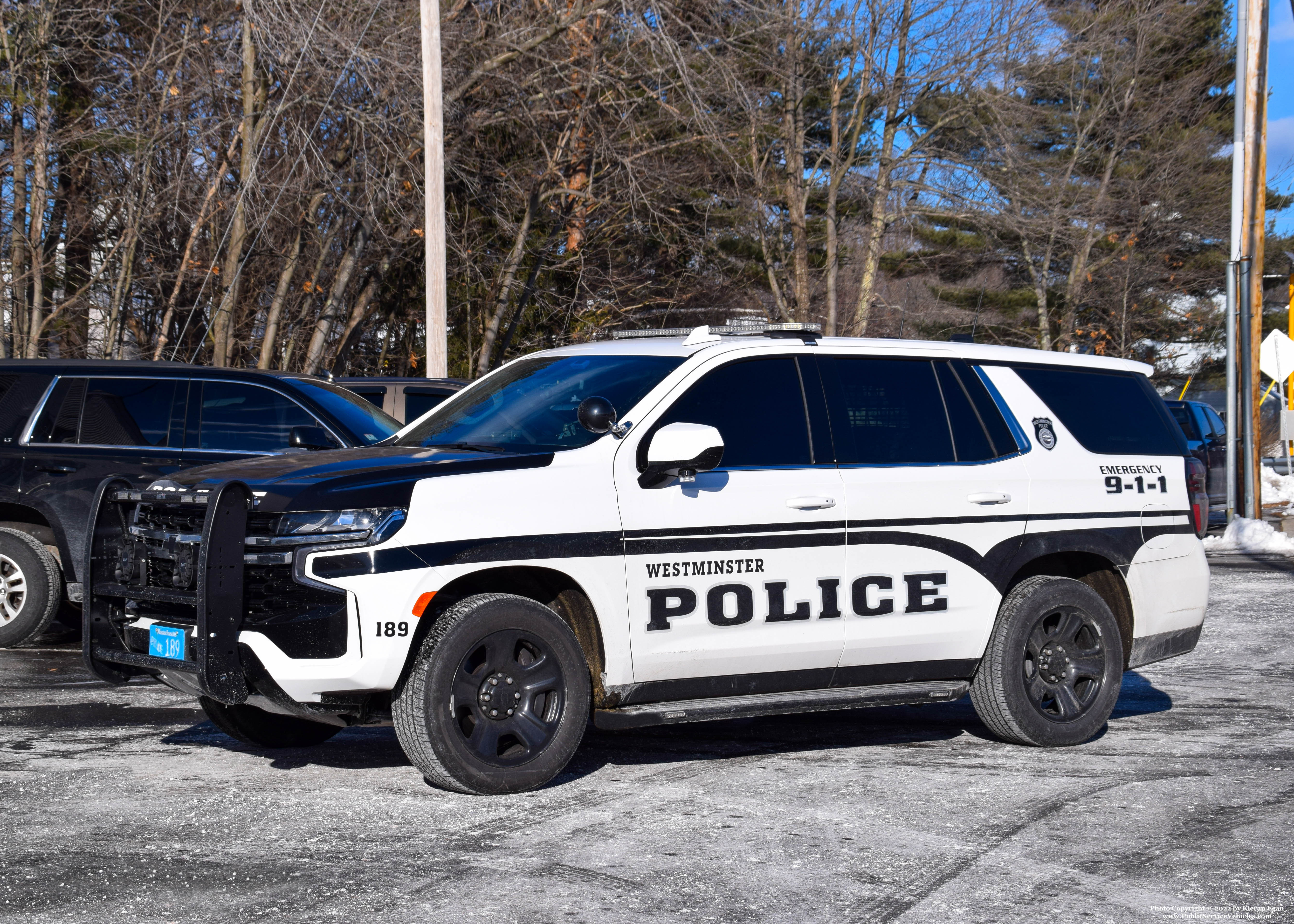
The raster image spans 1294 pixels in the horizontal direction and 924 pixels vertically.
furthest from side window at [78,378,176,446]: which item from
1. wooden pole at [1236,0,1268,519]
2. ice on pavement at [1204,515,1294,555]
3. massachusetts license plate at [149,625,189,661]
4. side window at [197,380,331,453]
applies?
wooden pole at [1236,0,1268,519]

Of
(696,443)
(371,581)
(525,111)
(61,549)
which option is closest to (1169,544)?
(696,443)

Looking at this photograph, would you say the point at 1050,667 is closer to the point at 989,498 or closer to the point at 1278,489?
the point at 989,498

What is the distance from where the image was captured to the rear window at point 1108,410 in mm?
7035

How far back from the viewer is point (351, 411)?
9.64m

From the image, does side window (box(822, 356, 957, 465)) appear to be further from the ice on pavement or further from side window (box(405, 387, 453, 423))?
the ice on pavement

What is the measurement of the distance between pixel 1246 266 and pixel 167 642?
19.2m

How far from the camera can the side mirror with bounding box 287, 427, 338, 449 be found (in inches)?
278

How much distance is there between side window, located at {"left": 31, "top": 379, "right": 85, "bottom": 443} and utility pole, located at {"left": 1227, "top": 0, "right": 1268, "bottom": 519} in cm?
1651

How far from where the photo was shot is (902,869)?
4.63 metres

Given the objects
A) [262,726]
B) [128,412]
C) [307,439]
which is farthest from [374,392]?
[262,726]

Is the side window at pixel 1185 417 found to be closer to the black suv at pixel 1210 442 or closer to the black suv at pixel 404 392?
the black suv at pixel 1210 442

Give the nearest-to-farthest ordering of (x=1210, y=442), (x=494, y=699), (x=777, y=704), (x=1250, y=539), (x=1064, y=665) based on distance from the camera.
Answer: (x=494, y=699) → (x=777, y=704) → (x=1064, y=665) → (x=1250, y=539) → (x=1210, y=442)

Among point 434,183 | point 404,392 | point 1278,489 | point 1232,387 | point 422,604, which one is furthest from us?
point 1278,489

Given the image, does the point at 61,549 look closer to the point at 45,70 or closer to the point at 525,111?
the point at 45,70
